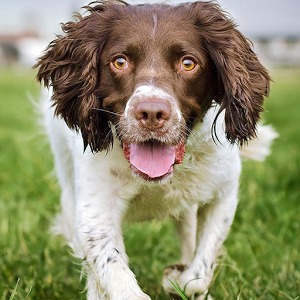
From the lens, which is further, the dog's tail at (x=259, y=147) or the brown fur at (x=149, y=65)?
the dog's tail at (x=259, y=147)

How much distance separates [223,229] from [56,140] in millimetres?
1134

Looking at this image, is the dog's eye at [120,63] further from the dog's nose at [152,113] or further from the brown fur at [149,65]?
the dog's nose at [152,113]

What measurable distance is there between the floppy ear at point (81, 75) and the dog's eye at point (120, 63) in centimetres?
12

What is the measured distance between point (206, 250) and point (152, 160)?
2.91 feet

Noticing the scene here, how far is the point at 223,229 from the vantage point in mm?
4312

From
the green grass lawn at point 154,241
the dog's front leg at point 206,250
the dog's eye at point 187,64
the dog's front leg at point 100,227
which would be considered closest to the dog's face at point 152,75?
the dog's eye at point 187,64

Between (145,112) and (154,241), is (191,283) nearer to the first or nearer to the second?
(145,112)

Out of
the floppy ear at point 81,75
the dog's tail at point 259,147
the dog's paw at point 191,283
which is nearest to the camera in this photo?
the floppy ear at point 81,75

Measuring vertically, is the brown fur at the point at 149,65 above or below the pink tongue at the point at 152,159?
above

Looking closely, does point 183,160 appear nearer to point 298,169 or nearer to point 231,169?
point 231,169

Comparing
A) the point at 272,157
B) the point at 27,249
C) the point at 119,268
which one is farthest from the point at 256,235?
the point at 272,157

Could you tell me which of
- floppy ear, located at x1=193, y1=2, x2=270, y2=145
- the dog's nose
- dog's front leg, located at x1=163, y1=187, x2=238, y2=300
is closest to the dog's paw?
dog's front leg, located at x1=163, y1=187, x2=238, y2=300

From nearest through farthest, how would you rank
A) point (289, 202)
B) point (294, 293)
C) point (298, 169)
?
point (294, 293) < point (289, 202) < point (298, 169)

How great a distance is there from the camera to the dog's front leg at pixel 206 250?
4.11 m
